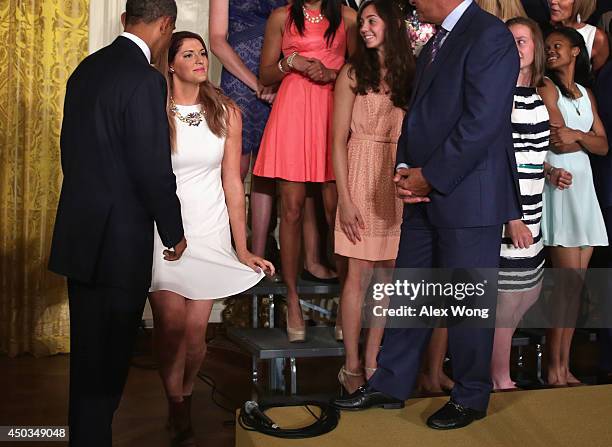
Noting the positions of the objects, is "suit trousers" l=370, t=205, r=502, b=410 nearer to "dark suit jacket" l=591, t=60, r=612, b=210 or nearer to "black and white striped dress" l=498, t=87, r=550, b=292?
"black and white striped dress" l=498, t=87, r=550, b=292

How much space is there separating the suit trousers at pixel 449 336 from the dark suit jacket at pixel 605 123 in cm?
136

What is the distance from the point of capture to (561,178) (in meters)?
3.92

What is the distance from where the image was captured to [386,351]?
3098 mm

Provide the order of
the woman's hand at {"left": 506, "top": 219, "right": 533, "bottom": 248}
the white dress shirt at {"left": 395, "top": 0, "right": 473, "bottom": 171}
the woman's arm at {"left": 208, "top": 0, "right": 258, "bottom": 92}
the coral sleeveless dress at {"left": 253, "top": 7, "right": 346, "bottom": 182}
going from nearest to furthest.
Result: the white dress shirt at {"left": 395, "top": 0, "right": 473, "bottom": 171}
the woman's hand at {"left": 506, "top": 219, "right": 533, "bottom": 248}
the coral sleeveless dress at {"left": 253, "top": 7, "right": 346, "bottom": 182}
the woman's arm at {"left": 208, "top": 0, "right": 258, "bottom": 92}

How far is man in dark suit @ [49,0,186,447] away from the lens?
273 centimetres

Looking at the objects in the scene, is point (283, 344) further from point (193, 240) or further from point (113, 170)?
point (113, 170)

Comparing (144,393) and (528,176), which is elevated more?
(528,176)

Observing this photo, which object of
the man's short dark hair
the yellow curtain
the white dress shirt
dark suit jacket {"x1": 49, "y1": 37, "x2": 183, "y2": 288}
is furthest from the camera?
the yellow curtain

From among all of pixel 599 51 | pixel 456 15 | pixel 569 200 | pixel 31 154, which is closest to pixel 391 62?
pixel 456 15

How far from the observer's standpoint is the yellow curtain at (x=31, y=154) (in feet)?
15.4

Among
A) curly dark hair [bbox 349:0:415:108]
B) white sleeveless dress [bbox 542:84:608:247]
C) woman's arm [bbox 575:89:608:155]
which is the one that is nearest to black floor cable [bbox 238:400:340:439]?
curly dark hair [bbox 349:0:415:108]

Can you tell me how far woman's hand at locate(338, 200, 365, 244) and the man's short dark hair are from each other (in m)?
1.06

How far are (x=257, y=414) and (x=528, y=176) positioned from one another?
1.49 m

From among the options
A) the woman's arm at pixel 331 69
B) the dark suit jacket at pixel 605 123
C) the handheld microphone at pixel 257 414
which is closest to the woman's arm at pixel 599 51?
the dark suit jacket at pixel 605 123
